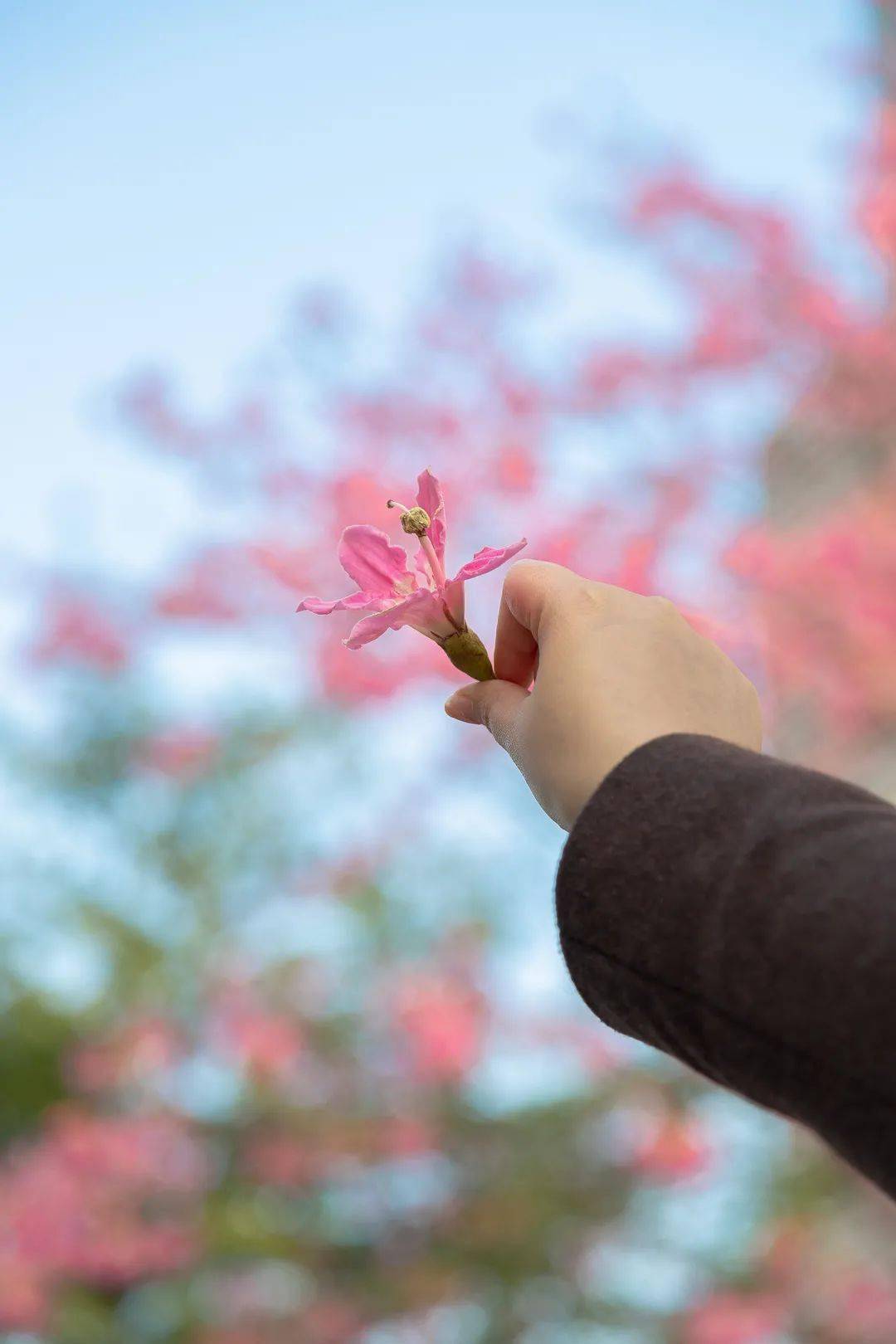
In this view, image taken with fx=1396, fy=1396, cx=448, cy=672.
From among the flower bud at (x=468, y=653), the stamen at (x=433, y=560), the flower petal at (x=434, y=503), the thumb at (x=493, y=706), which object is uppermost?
the flower petal at (x=434, y=503)

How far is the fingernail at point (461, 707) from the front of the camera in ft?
1.85

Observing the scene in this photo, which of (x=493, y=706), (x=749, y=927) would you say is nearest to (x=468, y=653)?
(x=493, y=706)

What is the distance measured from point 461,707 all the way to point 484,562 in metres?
0.07

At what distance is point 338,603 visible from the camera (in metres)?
0.51

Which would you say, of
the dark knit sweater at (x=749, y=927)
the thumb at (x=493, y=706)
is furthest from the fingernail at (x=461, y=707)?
the dark knit sweater at (x=749, y=927)

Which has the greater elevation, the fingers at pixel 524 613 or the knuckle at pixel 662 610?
the fingers at pixel 524 613

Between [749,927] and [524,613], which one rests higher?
[524,613]

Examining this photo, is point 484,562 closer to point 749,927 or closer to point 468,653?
point 468,653

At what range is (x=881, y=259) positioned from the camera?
327cm

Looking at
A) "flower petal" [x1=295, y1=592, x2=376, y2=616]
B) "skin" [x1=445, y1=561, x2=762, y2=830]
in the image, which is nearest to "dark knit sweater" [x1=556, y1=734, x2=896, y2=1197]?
"skin" [x1=445, y1=561, x2=762, y2=830]

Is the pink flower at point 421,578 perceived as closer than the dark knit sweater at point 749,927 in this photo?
No

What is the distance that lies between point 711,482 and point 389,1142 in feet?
5.50

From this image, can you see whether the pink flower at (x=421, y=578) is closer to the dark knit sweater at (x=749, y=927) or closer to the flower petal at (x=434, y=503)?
the flower petal at (x=434, y=503)

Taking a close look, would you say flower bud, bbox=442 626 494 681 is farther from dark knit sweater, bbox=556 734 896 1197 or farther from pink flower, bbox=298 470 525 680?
dark knit sweater, bbox=556 734 896 1197
